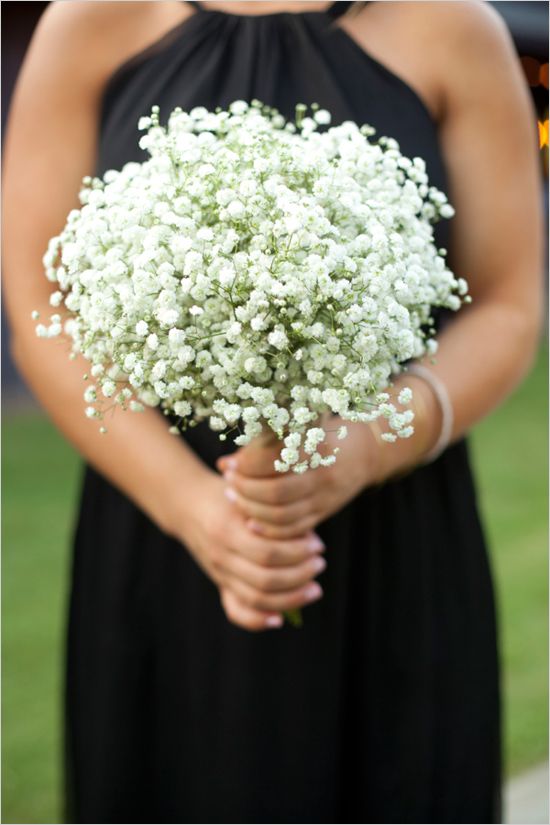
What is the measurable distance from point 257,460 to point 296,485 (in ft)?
0.31

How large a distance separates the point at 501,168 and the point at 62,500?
16.2 ft

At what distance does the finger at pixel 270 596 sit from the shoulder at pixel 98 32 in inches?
43.8

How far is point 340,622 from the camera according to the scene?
198 centimetres

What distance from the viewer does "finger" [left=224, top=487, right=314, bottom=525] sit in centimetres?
165

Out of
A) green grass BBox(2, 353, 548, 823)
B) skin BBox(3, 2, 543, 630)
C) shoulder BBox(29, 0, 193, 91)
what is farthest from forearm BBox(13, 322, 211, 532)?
green grass BBox(2, 353, 548, 823)

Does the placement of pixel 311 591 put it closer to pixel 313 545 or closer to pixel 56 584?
pixel 313 545

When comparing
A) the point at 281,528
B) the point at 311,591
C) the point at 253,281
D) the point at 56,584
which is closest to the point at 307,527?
the point at 281,528

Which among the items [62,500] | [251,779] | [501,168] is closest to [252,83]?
[501,168]

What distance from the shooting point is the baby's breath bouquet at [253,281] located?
3.82 feet

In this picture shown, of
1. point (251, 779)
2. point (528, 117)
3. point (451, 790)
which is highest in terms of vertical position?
point (528, 117)

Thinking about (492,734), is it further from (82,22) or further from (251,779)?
(82,22)

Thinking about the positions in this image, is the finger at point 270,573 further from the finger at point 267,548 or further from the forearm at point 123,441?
the forearm at point 123,441

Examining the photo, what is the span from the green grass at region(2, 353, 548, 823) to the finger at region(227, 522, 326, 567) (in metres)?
2.08

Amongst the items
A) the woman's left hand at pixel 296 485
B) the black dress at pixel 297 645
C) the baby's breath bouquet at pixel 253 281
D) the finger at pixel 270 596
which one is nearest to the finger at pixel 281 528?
the woman's left hand at pixel 296 485
